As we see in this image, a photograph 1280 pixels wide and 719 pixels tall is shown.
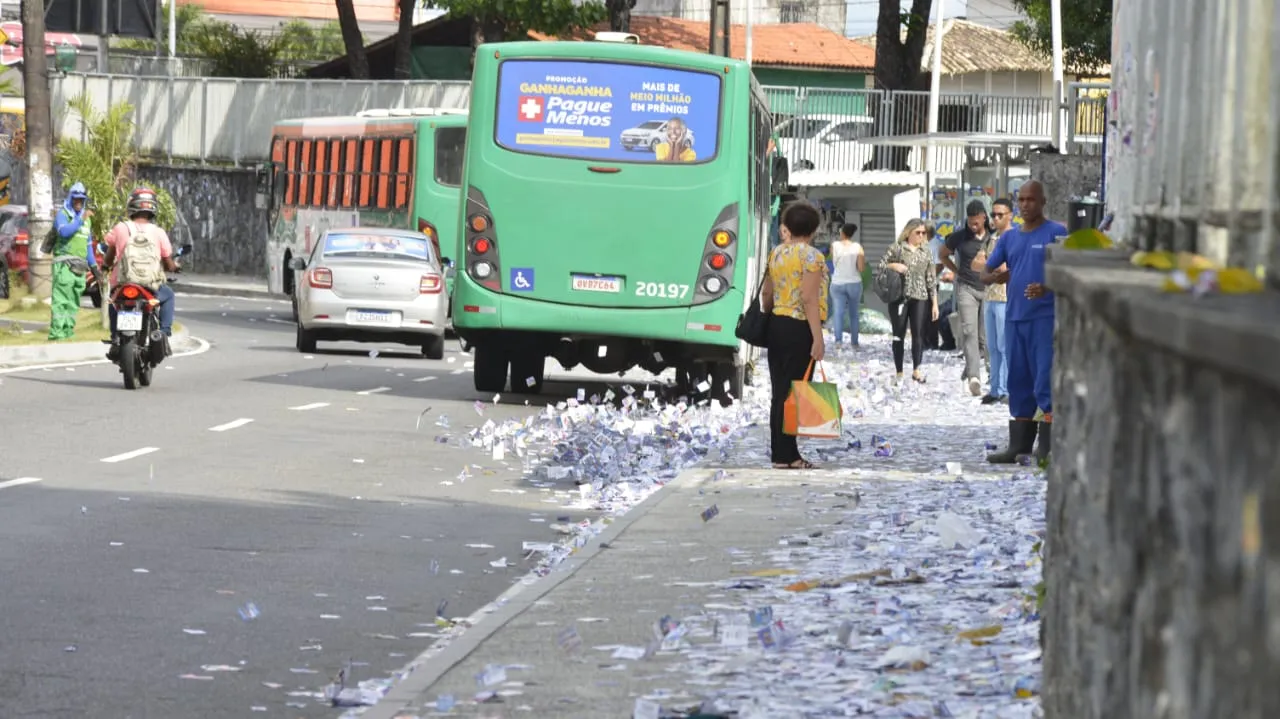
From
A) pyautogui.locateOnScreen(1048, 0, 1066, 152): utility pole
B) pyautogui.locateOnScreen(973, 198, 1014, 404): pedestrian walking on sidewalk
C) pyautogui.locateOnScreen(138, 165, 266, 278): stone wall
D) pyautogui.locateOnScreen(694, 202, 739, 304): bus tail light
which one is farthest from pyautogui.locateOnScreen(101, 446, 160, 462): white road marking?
pyautogui.locateOnScreen(138, 165, 266, 278): stone wall

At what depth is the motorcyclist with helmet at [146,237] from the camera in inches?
782

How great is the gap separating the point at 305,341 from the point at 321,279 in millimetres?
1565

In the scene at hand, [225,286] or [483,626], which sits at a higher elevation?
[483,626]

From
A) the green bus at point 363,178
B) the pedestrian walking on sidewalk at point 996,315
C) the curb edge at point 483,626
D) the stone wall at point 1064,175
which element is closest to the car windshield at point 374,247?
the green bus at point 363,178

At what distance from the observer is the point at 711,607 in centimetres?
851

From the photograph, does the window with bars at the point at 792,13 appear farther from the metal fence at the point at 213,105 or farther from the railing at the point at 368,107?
the metal fence at the point at 213,105

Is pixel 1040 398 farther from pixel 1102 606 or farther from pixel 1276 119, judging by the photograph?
pixel 1276 119

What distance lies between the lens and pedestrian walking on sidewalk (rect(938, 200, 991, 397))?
21.1 metres

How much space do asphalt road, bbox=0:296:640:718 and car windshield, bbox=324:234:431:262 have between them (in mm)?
6655

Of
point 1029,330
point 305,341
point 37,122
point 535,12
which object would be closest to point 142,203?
point 305,341

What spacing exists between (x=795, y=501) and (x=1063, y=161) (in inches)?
733

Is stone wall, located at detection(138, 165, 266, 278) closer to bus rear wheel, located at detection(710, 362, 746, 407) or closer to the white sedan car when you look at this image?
the white sedan car

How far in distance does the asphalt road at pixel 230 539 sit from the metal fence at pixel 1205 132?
9.80 ft

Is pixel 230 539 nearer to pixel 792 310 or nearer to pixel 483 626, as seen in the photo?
pixel 483 626
